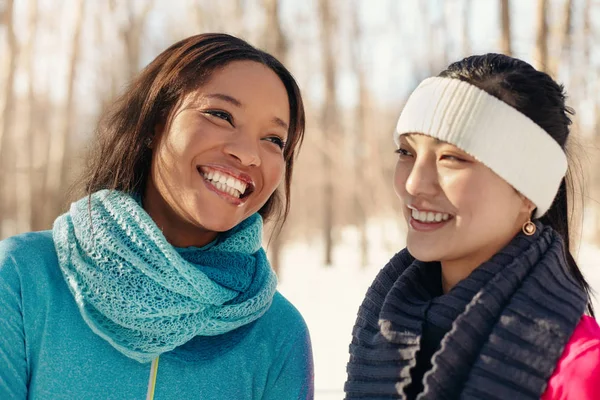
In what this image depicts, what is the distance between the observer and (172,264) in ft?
6.26

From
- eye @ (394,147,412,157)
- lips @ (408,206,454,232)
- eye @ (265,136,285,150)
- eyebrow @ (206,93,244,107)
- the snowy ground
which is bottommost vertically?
the snowy ground

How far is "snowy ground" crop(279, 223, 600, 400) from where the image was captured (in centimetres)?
614

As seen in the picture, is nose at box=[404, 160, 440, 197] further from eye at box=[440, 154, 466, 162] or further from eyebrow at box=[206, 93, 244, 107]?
eyebrow at box=[206, 93, 244, 107]

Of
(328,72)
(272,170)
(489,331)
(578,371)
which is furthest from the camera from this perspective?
(328,72)

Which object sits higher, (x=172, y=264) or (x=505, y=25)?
(x=505, y=25)

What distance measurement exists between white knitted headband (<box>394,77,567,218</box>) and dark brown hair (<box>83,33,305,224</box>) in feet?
2.02

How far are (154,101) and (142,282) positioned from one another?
0.55 metres

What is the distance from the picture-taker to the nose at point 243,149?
6.37 feet

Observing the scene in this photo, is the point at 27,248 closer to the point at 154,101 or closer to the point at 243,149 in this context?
the point at 154,101

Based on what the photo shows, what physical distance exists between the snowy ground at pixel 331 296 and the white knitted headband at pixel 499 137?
3.72 metres

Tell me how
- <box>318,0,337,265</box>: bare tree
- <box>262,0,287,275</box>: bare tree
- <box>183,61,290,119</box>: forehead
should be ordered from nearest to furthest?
<box>183,61,290,119</box>: forehead, <box>262,0,287,275</box>: bare tree, <box>318,0,337,265</box>: bare tree

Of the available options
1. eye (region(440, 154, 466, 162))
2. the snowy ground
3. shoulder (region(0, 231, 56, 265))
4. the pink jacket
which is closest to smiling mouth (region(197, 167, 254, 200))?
shoulder (region(0, 231, 56, 265))

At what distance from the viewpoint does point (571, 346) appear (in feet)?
4.88

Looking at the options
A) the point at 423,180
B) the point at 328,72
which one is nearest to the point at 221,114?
the point at 423,180
